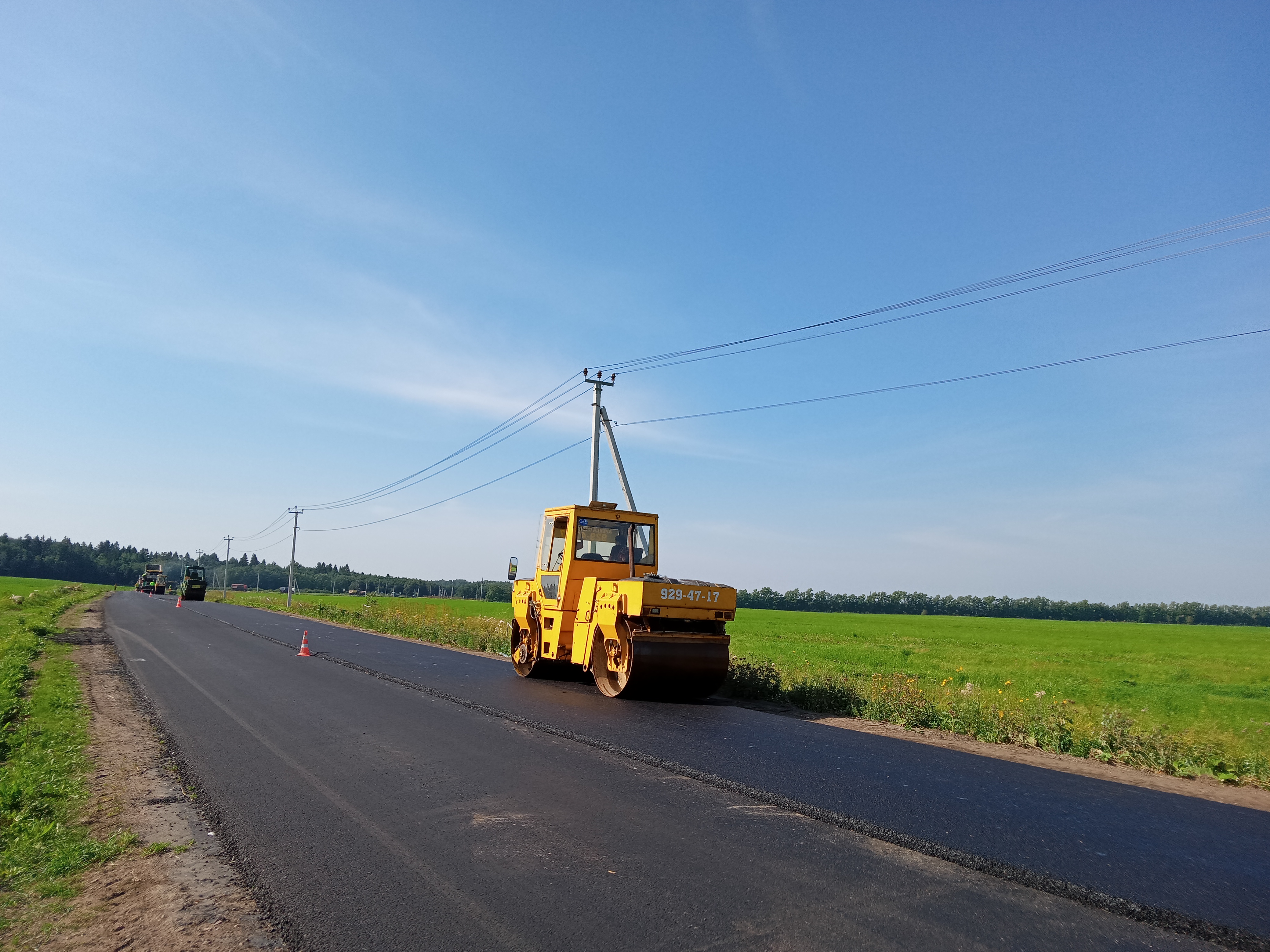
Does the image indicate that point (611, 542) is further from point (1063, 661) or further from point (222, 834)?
point (1063, 661)

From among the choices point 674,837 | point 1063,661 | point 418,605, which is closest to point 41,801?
point 674,837

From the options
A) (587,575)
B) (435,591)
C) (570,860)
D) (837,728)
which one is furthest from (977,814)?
(435,591)

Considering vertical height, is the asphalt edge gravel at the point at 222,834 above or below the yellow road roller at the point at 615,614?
below

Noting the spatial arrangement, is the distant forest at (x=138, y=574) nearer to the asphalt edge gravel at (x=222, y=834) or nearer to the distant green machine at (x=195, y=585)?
the distant green machine at (x=195, y=585)

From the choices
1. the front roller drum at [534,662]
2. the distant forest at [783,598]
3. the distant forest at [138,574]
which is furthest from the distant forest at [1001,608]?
the front roller drum at [534,662]

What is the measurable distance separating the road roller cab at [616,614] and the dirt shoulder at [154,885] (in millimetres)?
6163

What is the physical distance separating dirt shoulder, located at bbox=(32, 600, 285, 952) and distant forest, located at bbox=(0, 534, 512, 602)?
118564 mm

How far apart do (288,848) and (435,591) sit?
161 meters

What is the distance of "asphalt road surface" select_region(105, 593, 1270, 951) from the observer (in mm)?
3949

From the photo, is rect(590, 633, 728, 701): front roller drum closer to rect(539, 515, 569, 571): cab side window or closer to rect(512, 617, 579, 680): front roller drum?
rect(512, 617, 579, 680): front roller drum

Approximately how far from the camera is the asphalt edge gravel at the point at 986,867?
400cm

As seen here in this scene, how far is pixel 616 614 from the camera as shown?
1233 centimetres

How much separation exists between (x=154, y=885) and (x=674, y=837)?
3.00 metres

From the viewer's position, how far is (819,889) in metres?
4.40
